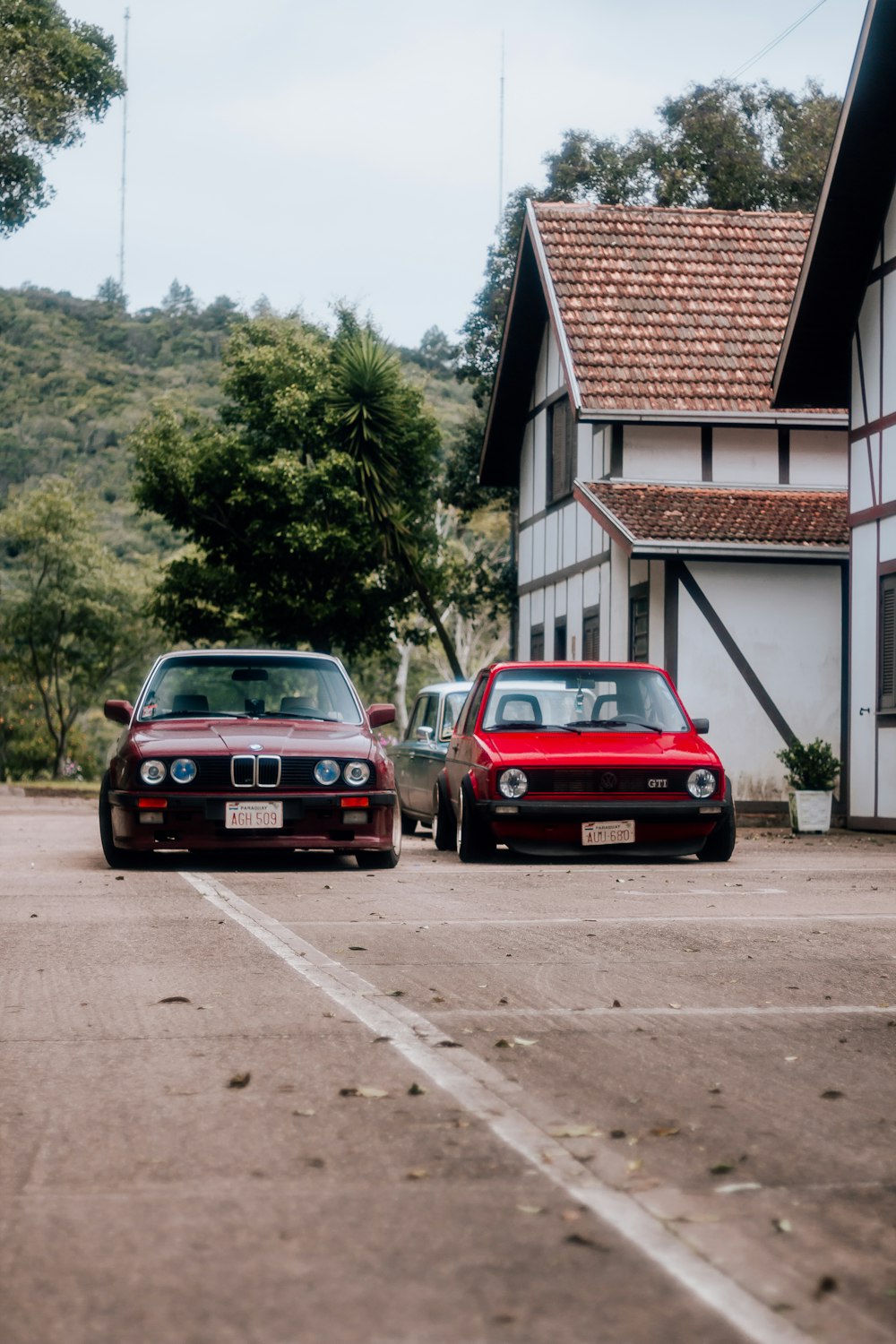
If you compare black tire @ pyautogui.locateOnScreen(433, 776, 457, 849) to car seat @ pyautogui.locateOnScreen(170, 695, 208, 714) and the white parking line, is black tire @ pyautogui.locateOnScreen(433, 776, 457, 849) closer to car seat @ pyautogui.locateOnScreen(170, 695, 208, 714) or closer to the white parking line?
car seat @ pyautogui.locateOnScreen(170, 695, 208, 714)

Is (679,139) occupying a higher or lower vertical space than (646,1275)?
higher

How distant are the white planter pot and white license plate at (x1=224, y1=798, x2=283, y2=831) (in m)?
9.73

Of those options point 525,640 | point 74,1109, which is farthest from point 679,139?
point 74,1109

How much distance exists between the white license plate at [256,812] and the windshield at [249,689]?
1.16 m

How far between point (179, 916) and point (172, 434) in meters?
29.9

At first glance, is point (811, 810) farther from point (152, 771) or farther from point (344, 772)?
point (152, 771)

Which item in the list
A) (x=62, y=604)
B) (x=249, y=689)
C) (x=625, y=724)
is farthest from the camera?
(x=62, y=604)

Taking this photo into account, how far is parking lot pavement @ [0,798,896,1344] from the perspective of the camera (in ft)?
11.2

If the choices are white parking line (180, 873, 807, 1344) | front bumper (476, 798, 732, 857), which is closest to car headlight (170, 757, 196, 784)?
front bumper (476, 798, 732, 857)

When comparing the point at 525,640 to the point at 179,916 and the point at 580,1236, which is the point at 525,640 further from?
the point at 580,1236

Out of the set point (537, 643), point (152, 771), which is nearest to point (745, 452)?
point (537, 643)

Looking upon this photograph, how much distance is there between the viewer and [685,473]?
26734 mm

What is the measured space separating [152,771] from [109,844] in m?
0.81

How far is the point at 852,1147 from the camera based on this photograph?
4660 mm
